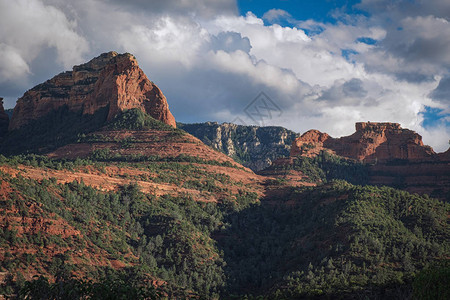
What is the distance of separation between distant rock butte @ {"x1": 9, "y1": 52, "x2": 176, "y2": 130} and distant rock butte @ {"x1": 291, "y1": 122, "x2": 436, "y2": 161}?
55.2 meters

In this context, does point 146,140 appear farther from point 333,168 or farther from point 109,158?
point 333,168

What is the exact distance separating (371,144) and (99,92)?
3787 inches

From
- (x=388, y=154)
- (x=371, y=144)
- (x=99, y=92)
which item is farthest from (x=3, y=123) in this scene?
(x=388, y=154)

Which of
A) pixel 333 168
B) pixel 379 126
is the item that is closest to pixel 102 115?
pixel 333 168

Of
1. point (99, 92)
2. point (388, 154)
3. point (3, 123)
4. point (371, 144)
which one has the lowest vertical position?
point (388, 154)

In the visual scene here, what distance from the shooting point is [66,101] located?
470ft

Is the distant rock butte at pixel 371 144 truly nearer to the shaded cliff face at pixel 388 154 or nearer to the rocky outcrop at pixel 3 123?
the shaded cliff face at pixel 388 154

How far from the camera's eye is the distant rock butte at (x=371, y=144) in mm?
160250

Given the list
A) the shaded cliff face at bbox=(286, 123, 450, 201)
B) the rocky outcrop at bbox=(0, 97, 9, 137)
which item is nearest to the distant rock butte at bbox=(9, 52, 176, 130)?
the rocky outcrop at bbox=(0, 97, 9, 137)

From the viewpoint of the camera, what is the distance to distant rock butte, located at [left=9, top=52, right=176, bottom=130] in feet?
427

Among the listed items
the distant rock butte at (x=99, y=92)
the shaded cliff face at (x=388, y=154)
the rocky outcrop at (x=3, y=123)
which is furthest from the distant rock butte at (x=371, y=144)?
the rocky outcrop at (x=3, y=123)

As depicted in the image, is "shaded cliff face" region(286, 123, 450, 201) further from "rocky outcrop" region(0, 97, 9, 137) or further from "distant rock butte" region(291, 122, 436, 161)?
"rocky outcrop" region(0, 97, 9, 137)

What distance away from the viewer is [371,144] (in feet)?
547

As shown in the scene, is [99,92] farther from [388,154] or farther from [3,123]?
[388,154]
